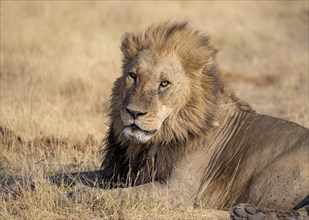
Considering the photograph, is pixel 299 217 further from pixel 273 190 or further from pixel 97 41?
pixel 97 41

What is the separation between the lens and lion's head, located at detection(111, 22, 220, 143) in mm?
5234

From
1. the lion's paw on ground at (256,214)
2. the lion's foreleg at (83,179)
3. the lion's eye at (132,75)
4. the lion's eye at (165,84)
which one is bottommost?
the lion's foreleg at (83,179)

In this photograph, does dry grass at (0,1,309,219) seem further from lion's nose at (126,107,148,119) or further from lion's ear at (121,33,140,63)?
lion's ear at (121,33,140,63)

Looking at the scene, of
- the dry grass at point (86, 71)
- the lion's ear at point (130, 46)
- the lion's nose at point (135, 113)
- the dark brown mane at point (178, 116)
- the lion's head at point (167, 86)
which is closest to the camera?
the lion's nose at point (135, 113)

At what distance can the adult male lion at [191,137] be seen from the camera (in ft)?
16.9

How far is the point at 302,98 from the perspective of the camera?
36.0ft

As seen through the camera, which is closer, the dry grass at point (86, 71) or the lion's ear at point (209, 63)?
the lion's ear at point (209, 63)

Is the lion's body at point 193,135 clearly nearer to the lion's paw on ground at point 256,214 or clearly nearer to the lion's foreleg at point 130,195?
the lion's foreleg at point 130,195

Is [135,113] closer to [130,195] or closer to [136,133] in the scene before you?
[136,133]

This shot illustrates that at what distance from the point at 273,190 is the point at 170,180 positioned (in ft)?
2.39

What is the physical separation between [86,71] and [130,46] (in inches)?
231

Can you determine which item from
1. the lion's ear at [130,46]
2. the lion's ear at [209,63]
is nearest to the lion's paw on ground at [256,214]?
the lion's ear at [209,63]

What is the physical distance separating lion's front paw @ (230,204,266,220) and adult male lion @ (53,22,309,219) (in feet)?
1.21

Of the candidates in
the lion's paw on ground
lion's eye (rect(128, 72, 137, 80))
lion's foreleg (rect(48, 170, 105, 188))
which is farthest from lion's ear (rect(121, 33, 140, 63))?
the lion's paw on ground
